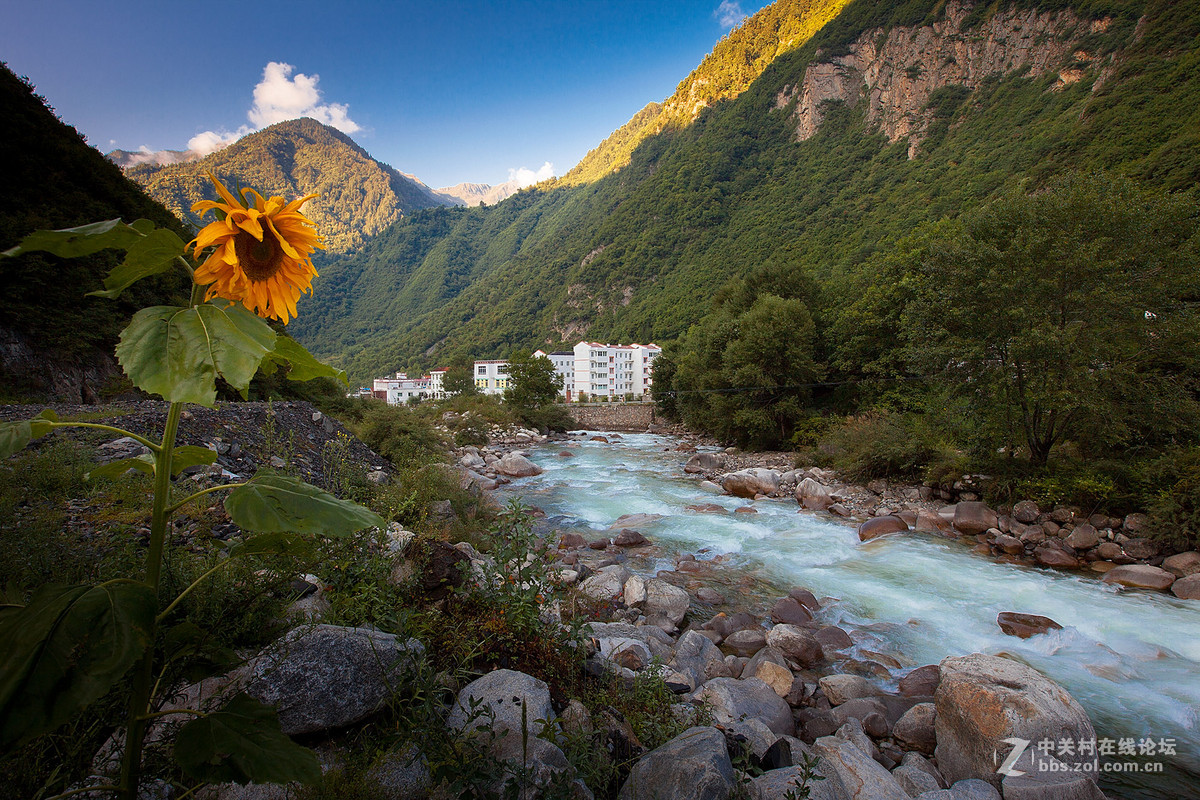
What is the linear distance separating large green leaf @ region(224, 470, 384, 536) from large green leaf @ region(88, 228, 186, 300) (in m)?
0.46

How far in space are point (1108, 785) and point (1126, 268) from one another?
10.8 meters

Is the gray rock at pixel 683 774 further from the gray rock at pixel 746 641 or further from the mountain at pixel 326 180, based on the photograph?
the mountain at pixel 326 180

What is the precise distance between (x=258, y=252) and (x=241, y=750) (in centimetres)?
120

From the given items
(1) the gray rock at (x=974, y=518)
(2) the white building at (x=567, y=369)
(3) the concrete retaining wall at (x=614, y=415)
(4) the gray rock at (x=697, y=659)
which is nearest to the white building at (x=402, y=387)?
(2) the white building at (x=567, y=369)

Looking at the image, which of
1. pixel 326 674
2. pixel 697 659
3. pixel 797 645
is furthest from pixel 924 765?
pixel 326 674

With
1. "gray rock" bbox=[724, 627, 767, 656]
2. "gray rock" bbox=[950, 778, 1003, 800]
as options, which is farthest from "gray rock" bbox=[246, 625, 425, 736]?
"gray rock" bbox=[724, 627, 767, 656]

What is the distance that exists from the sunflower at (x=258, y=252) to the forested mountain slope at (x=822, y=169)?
2598 centimetres

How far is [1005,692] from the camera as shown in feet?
12.7

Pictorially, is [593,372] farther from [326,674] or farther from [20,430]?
[20,430]

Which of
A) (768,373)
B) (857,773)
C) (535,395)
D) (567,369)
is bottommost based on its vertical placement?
(857,773)

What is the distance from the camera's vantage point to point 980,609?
22.8 feet

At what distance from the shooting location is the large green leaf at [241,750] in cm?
96

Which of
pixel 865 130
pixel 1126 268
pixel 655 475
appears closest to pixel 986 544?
pixel 1126 268

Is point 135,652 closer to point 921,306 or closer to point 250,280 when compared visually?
point 250,280
